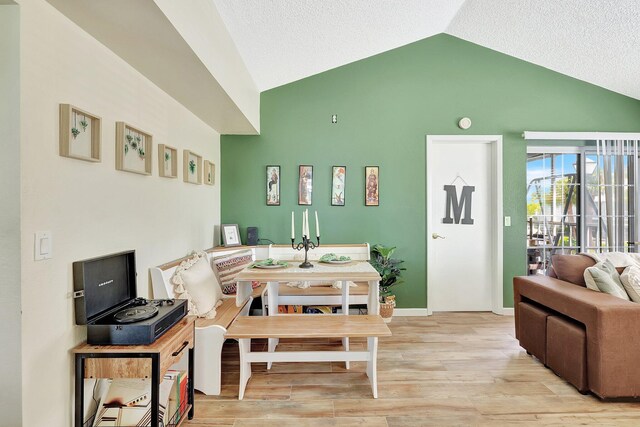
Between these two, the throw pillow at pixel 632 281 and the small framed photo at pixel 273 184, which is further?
the small framed photo at pixel 273 184

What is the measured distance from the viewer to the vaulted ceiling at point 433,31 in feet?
8.92

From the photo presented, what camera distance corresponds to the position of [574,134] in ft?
12.9

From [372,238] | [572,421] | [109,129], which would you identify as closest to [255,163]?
[372,238]

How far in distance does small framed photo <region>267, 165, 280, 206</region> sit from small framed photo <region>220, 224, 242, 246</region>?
1.67 feet

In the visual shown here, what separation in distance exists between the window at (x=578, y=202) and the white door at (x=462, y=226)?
511 millimetres

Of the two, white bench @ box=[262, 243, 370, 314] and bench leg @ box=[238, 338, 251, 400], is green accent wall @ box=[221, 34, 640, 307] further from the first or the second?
bench leg @ box=[238, 338, 251, 400]

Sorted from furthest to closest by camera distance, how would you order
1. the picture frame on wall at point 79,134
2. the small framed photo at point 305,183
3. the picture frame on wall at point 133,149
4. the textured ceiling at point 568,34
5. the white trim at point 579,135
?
the small framed photo at point 305,183 → the white trim at point 579,135 → the textured ceiling at point 568,34 → the picture frame on wall at point 133,149 → the picture frame on wall at point 79,134

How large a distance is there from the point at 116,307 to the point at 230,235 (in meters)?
1.97

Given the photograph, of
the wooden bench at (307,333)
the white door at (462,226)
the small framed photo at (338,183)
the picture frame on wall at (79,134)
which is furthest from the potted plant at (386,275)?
the picture frame on wall at (79,134)

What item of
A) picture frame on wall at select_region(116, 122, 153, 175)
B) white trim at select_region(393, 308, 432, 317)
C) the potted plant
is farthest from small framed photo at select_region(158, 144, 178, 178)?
white trim at select_region(393, 308, 432, 317)

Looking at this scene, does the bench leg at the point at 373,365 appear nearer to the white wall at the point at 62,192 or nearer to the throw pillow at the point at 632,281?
the white wall at the point at 62,192

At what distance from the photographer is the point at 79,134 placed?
166cm

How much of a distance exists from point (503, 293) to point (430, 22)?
10.2ft

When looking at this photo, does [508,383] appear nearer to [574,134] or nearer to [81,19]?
[574,134]
